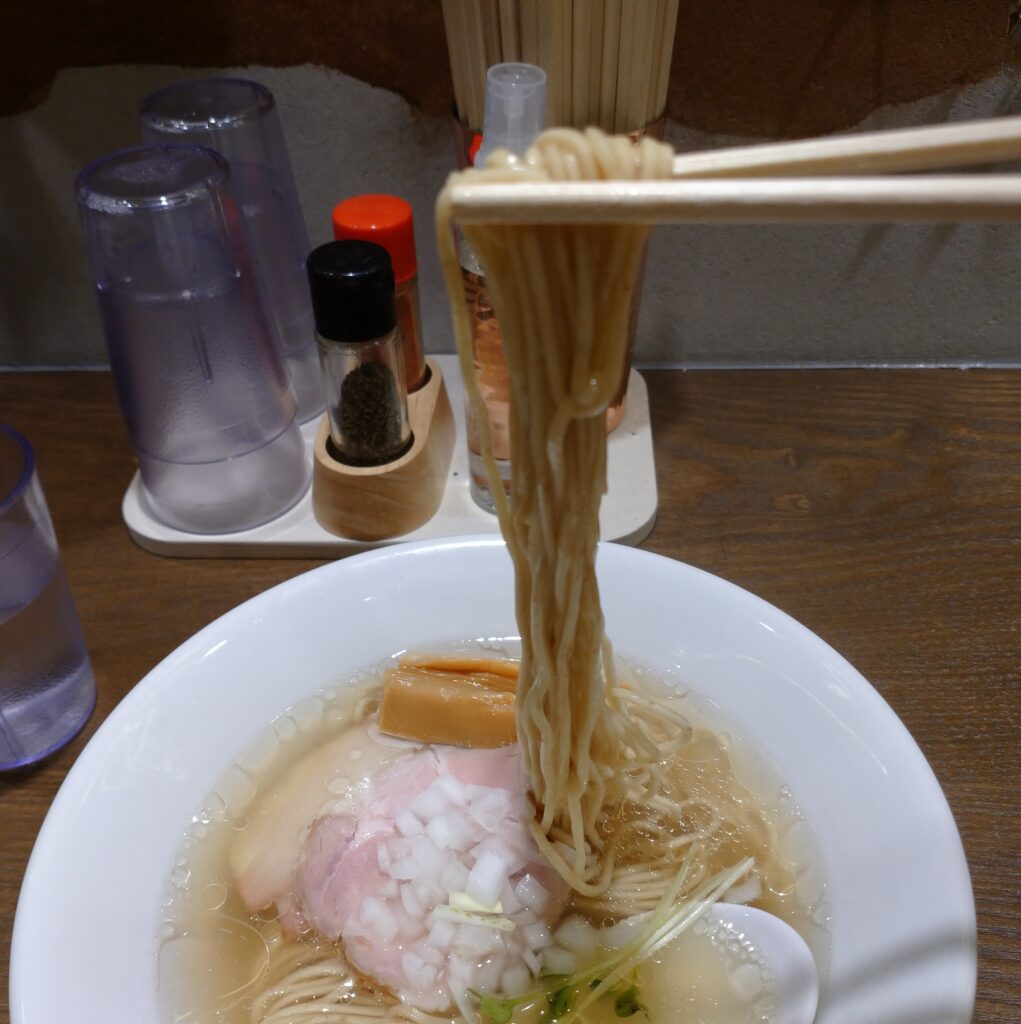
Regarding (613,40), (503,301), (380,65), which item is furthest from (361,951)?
(380,65)

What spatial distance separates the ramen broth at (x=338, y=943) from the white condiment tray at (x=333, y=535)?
9.9 inches

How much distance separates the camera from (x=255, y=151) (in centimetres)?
114

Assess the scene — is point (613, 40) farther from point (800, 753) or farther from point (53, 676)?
point (53, 676)

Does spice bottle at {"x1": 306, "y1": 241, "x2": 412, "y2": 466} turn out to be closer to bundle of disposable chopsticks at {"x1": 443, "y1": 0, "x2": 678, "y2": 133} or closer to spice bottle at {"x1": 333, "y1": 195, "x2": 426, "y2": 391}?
spice bottle at {"x1": 333, "y1": 195, "x2": 426, "y2": 391}

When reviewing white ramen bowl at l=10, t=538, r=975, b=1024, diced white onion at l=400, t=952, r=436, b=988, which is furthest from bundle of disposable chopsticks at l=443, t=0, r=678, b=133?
diced white onion at l=400, t=952, r=436, b=988

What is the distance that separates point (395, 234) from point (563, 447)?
57 centimetres

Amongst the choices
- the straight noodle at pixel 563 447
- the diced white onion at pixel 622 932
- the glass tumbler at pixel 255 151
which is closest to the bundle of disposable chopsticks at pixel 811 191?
the straight noodle at pixel 563 447

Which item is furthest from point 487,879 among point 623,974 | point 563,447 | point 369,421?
point 369,421

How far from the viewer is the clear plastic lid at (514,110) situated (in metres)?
0.84

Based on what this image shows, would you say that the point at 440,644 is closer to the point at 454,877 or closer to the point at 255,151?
the point at 454,877

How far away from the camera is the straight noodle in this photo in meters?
0.51

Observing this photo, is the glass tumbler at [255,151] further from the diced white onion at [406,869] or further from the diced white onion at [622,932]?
the diced white onion at [622,932]

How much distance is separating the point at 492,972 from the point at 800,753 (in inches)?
12.4

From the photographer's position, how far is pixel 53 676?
92 centimetres
